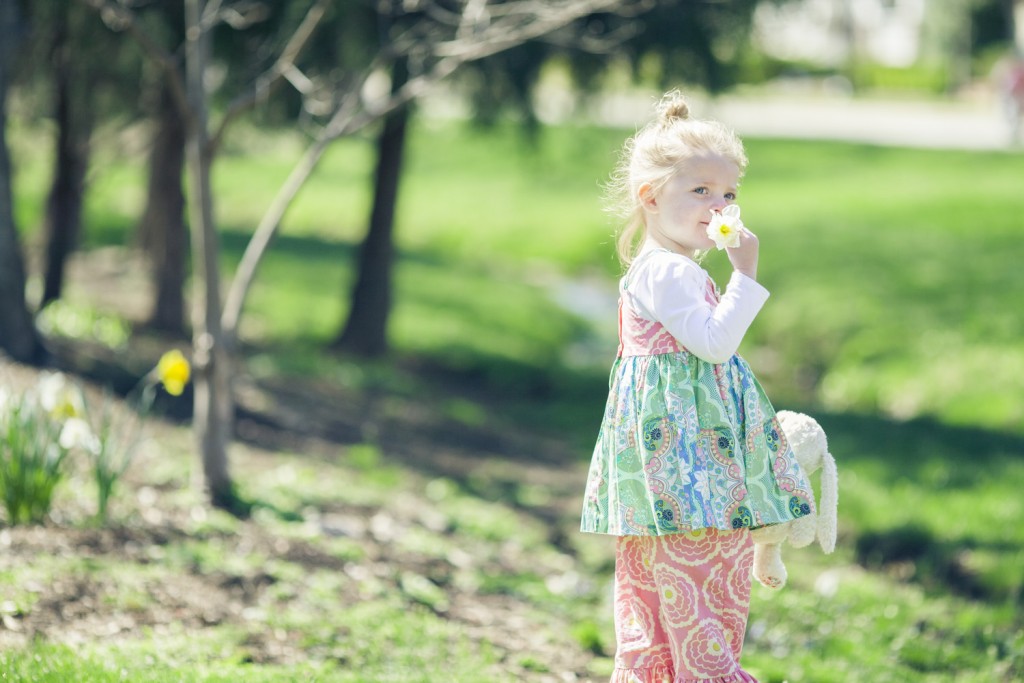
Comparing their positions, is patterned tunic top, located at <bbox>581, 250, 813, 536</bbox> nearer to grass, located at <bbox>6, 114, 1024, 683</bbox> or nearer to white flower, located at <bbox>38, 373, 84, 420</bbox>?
grass, located at <bbox>6, 114, 1024, 683</bbox>

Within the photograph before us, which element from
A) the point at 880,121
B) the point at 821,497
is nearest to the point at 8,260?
the point at 821,497

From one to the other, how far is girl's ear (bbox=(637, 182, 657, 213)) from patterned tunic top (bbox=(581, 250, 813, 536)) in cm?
14

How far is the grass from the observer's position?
4.41m

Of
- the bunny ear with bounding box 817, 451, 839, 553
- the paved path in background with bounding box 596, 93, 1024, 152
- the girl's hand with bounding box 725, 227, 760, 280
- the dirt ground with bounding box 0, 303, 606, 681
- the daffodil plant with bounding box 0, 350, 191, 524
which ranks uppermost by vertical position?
the paved path in background with bounding box 596, 93, 1024, 152

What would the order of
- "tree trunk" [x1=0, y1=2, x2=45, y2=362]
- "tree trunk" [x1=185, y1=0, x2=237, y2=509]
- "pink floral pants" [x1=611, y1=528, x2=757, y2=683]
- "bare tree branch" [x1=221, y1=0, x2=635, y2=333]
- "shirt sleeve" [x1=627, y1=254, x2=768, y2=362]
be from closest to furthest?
"shirt sleeve" [x1=627, y1=254, x2=768, y2=362]
"pink floral pants" [x1=611, y1=528, x2=757, y2=683]
"tree trunk" [x1=185, y1=0, x2=237, y2=509]
"bare tree branch" [x1=221, y1=0, x2=635, y2=333]
"tree trunk" [x1=0, y1=2, x2=45, y2=362]

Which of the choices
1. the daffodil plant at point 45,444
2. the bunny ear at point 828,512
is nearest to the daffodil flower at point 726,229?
the bunny ear at point 828,512

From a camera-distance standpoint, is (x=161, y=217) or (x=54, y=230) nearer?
(x=54, y=230)

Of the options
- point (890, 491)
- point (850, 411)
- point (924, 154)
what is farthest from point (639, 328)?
point (924, 154)

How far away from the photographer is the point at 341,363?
10.7 m

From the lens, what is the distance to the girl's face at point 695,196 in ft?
10.0

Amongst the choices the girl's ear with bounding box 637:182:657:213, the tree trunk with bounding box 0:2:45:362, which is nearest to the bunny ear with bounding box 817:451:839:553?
the girl's ear with bounding box 637:182:657:213

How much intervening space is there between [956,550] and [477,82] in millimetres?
4797

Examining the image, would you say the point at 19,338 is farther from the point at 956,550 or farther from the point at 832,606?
the point at 956,550

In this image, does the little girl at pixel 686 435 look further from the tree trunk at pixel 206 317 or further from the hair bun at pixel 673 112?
the tree trunk at pixel 206 317
